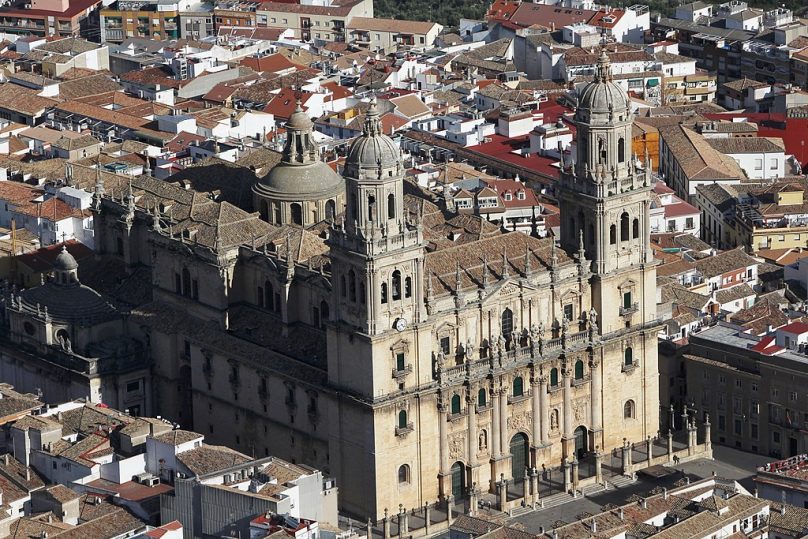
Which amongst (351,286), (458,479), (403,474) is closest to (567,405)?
(458,479)

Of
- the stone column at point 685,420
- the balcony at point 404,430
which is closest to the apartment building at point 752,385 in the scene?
the stone column at point 685,420

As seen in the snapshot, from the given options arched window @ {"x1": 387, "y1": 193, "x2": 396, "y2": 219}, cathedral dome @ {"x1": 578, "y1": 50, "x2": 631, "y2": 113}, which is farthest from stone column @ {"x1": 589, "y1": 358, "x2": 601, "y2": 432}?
arched window @ {"x1": 387, "y1": 193, "x2": 396, "y2": 219}

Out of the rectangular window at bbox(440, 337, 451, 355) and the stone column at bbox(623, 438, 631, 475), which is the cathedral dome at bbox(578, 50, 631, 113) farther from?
the stone column at bbox(623, 438, 631, 475)

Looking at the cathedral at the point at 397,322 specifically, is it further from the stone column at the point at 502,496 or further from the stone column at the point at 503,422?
the stone column at the point at 502,496

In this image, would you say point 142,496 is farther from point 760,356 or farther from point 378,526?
point 760,356

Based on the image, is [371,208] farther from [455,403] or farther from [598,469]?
[598,469]

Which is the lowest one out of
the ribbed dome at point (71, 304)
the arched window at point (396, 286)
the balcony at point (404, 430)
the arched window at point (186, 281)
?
the balcony at point (404, 430)
